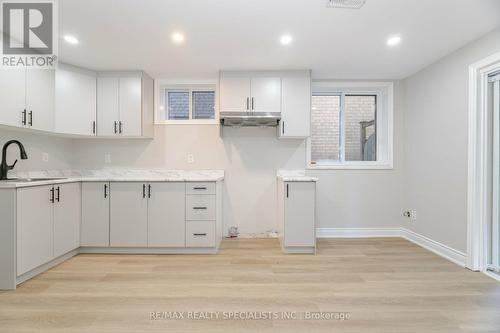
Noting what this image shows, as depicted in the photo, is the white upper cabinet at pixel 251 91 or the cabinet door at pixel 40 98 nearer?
the cabinet door at pixel 40 98

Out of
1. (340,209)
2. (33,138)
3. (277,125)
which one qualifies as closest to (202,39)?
(277,125)

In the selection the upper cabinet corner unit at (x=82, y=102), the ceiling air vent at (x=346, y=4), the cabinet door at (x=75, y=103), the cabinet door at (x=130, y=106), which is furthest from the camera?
the cabinet door at (x=130, y=106)

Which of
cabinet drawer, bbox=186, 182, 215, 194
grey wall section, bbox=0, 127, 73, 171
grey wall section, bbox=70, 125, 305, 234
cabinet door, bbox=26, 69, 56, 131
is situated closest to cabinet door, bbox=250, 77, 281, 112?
grey wall section, bbox=70, 125, 305, 234

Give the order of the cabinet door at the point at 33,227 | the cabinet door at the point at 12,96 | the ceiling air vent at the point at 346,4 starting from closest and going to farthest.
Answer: the ceiling air vent at the point at 346,4 < the cabinet door at the point at 33,227 < the cabinet door at the point at 12,96

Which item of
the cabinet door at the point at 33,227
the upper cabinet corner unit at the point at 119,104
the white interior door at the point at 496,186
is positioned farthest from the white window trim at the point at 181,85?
the white interior door at the point at 496,186

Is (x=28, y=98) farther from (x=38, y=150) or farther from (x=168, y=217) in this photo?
(x=168, y=217)

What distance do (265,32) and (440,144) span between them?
8.10ft

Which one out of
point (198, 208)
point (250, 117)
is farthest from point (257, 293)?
point (250, 117)

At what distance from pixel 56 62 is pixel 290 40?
2746mm

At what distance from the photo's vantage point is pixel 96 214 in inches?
124

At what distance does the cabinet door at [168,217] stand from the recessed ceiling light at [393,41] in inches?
110

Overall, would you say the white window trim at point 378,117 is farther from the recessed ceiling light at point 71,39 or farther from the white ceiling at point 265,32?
the recessed ceiling light at point 71,39

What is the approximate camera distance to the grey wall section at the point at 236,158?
3834 millimetres

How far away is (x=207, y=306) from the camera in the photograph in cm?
202
